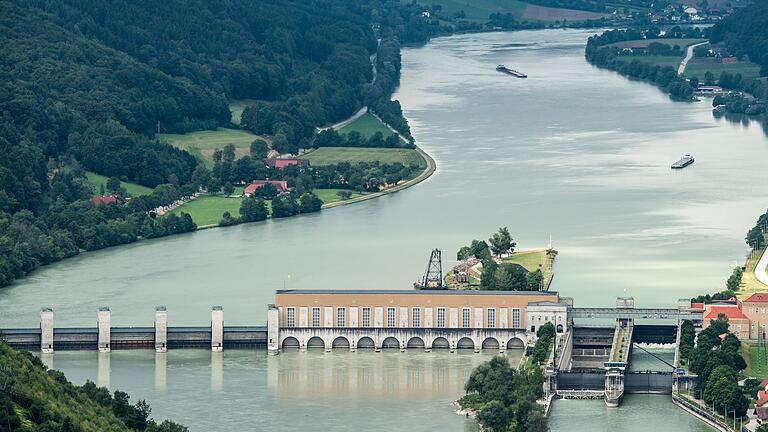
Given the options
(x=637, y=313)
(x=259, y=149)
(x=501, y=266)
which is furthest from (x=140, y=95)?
(x=637, y=313)

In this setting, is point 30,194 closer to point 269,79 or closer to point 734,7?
point 269,79

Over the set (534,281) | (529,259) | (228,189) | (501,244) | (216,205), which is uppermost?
(228,189)

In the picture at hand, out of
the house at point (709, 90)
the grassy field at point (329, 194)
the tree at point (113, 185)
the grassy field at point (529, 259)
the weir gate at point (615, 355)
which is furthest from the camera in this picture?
the house at point (709, 90)

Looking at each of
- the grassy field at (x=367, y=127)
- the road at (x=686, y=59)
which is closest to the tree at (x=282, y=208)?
the grassy field at (x=367, y=127)

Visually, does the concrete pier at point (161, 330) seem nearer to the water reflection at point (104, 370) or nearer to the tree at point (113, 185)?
the water reflection at point (104, 370)

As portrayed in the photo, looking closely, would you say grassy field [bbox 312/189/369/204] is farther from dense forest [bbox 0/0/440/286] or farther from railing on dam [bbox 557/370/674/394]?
railing on dam [bbox 557/370/674/394]

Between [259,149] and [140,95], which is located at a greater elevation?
[140,95]

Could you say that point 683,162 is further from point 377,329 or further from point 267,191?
point 377,329
